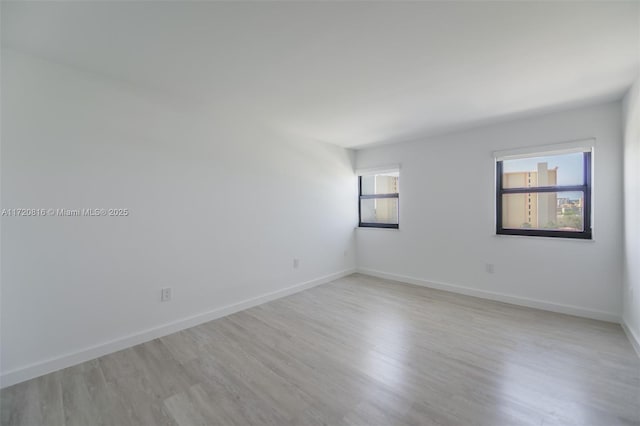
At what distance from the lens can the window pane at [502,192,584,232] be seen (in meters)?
3.09

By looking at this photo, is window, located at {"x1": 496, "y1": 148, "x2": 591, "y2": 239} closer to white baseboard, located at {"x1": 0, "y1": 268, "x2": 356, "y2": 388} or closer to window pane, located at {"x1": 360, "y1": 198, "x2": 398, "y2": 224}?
window pane, located at {"x1": 360, "y1": 198, "x2": 398, "y2": 224}

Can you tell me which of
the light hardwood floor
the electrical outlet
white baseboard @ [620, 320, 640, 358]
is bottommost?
the light hardwood floor

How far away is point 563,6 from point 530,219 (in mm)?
2637

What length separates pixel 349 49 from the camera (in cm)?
188

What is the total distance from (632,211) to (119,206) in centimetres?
462

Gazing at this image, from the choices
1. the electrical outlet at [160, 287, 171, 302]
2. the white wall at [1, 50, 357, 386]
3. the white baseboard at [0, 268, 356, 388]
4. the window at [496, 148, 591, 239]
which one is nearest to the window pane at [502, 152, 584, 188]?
the window at [496, 148, 591, 239]

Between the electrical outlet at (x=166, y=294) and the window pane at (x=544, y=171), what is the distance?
167 inches

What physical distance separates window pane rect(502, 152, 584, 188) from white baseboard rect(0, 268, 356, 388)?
3.50m

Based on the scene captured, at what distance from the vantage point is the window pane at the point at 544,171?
10.2 ft

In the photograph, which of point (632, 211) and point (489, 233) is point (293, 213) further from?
point (632, 211)

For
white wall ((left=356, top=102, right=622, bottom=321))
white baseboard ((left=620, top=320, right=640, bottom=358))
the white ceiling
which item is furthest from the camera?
white wall ((left=356, top=102, right=622, bottom=321))

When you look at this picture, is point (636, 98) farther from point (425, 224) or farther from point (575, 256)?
point (425, 224)

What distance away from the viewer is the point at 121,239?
2361mm

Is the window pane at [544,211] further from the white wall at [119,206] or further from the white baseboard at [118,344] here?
the white baseboard at [118,344]
